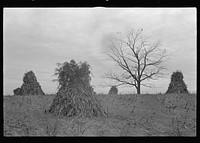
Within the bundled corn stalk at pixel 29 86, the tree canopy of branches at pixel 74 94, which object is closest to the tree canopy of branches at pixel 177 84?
the tree canopy of branches at pixel 74 94

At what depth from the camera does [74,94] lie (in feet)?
26.3

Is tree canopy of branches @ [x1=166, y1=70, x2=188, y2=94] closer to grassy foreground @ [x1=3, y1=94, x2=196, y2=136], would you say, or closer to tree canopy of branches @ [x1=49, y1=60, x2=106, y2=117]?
grassy foreground @ [x1=3, y1=94, x2=196, y2=136]

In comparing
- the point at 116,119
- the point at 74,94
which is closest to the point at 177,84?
the point at 116,119

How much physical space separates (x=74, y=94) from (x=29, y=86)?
14.1 ft

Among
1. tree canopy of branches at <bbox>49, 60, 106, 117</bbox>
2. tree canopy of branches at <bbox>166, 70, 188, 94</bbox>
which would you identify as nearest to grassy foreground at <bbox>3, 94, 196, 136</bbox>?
tree canopy of branches at <bbox>49, 60, 106, 117</bbox>

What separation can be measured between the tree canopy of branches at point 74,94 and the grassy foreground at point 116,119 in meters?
0.29

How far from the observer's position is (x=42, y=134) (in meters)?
6.45

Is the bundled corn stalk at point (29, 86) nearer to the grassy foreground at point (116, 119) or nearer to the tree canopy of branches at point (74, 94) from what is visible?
the grassy foreground at point (116, 119)

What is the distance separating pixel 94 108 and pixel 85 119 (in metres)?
0.62

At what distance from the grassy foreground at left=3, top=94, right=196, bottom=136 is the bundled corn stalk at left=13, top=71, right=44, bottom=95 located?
125cm

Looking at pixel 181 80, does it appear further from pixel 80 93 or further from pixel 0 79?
pixel 0 79

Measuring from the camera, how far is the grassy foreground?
6.75 meters

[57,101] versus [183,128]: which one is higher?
[57,101]
